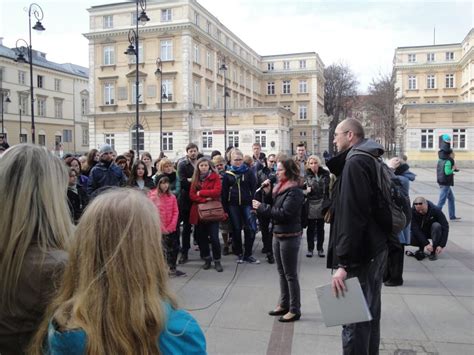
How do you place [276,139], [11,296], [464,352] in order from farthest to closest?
[276,139], [464,352], [11,296]

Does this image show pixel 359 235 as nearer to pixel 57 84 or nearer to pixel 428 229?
pixel 428 229

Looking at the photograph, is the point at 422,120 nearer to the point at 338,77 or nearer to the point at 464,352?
the point at 464,352

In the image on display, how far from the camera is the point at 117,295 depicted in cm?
147

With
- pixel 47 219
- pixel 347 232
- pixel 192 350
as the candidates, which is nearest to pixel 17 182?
pixel 47 219

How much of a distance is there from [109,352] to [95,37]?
5580cm

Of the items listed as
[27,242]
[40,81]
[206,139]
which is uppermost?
[40,81]

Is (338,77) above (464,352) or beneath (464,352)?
above

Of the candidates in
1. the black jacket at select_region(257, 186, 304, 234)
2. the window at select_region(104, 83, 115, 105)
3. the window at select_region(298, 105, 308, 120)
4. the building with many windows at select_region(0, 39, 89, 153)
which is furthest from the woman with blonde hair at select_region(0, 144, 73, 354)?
the window at select_region(298, 105, 308, 120)

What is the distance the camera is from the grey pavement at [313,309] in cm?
432

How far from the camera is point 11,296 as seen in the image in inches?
69.4

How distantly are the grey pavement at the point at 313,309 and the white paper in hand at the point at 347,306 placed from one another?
3.56ft

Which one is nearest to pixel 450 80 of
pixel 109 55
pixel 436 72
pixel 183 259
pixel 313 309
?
pixel 436 72

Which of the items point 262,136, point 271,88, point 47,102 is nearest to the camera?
point 262,136

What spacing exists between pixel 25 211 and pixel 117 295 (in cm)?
64
